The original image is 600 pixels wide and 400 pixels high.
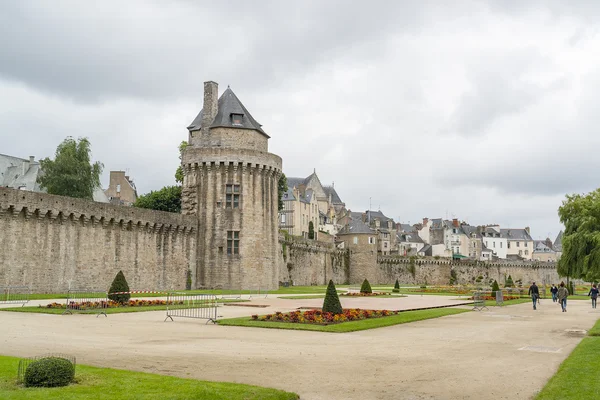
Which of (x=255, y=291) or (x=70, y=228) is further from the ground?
(x=70, y=228)

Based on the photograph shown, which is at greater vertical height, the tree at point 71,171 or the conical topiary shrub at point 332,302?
the tree at point 71,171

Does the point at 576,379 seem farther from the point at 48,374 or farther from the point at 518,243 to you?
the point at 518,243

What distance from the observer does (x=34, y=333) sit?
16.1 m

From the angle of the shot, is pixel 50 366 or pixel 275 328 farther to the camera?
pixel 275 328

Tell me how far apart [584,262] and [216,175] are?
3120 cm

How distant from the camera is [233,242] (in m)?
49.7

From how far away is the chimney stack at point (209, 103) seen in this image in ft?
167

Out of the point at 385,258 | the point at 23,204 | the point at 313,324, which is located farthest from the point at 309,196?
the point at 313,324

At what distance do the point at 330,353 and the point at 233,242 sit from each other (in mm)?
36802

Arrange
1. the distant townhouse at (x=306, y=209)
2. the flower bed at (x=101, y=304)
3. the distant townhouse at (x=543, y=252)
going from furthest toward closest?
the distant townhouse at (x=543, y=252), the distant townhouse at (x=306, y=209), the flower bed at (x=101, y=304)

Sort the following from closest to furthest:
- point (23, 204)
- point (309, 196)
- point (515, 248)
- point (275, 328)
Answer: point (275, 328) < point (23, 204) < point (309, 196) < point (515, 248)

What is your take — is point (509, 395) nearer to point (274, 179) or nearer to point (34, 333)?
point (34, 333)

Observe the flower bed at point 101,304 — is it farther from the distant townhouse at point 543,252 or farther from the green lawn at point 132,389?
the distant townhouse at point 543,252

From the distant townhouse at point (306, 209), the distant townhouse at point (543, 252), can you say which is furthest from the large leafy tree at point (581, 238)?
the distant townhouse at point (543, 252)
